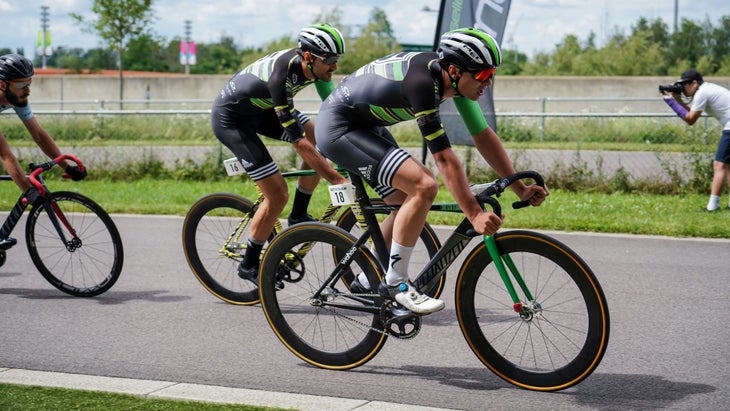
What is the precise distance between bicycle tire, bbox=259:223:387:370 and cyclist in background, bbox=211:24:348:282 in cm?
85

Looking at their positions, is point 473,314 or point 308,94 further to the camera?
point 308,94

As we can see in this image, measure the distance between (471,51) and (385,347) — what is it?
2156 millimetres

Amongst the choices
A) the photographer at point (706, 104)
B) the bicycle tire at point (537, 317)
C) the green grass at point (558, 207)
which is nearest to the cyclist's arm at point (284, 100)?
the bicycle tire at point (537, 317)

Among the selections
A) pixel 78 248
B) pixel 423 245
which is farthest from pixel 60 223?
pixel 423 245

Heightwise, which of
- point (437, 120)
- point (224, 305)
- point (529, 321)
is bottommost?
point (224, 305)

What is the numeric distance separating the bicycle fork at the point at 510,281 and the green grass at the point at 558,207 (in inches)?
221

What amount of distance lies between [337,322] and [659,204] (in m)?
7.60

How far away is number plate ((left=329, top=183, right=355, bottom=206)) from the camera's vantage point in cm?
545

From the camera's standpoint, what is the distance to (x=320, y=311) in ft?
18.7

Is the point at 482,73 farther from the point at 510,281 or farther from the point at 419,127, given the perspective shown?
the point at 510,281

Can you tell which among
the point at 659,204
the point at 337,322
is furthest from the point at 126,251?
the point at 659,204

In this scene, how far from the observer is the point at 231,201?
283 inches

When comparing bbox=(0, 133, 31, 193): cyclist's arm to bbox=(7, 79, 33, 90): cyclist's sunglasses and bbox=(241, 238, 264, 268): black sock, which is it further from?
bbox=(241, 238, 264, 268): black sock

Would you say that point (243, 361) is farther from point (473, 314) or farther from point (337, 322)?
point (473, 314)
